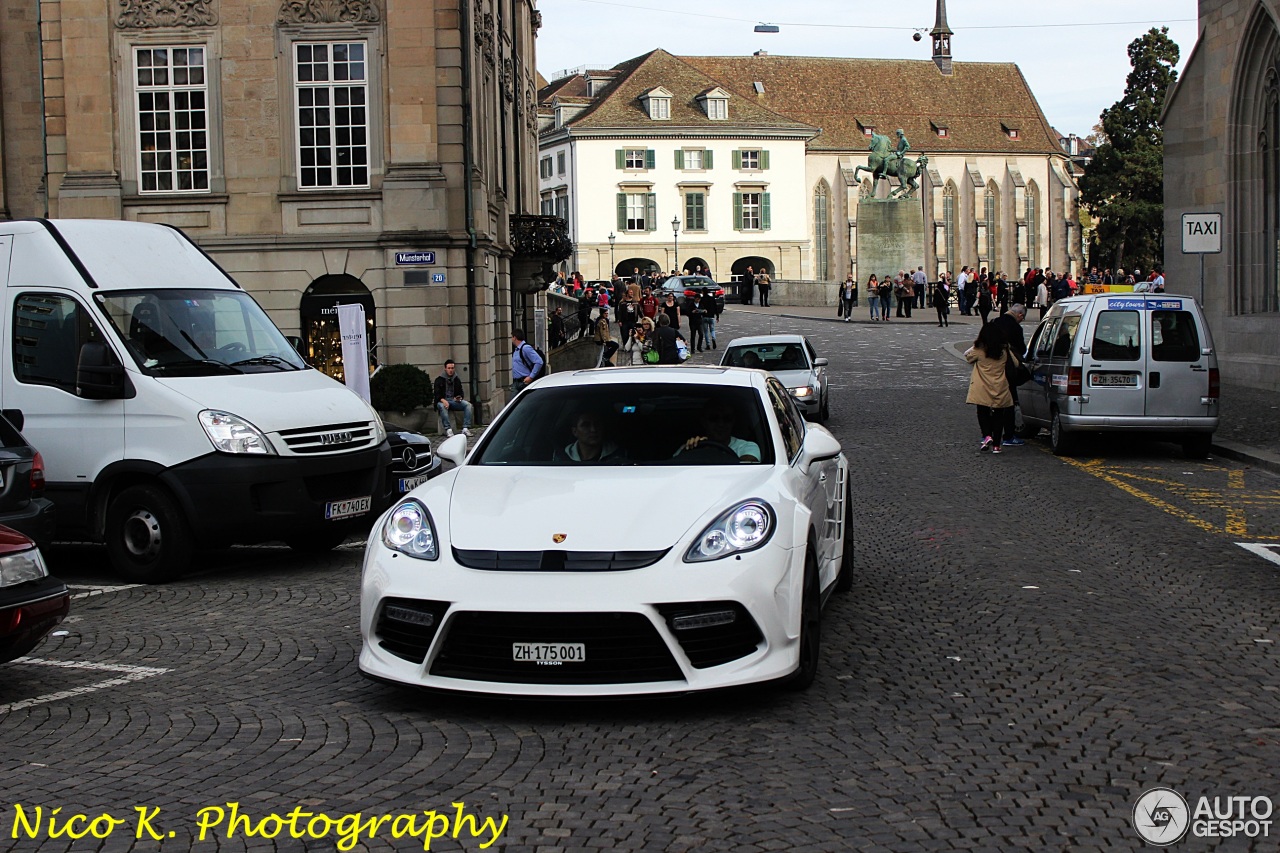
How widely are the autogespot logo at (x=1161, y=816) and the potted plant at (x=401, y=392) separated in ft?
65.1

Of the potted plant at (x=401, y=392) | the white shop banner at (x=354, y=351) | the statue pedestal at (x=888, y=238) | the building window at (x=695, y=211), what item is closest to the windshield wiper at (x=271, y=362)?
the white shop banner at (x=354, y=351)

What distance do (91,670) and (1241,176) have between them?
26.2 meters

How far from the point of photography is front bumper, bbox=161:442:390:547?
1040 centimetres

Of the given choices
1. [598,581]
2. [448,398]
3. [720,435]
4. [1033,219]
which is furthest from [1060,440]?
[1033,219]

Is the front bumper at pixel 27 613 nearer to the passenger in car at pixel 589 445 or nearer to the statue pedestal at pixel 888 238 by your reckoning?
the passenger in car at pixel 589 445

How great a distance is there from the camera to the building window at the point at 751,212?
9750cm

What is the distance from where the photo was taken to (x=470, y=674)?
→ 616 centimetres

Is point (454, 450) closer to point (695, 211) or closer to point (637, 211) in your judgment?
point (637, 211)

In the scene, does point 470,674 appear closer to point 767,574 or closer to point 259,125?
point 767,574

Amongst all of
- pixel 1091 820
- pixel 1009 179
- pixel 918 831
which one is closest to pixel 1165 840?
pixel 1091 820

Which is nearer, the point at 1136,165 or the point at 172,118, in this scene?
the point at 172,118

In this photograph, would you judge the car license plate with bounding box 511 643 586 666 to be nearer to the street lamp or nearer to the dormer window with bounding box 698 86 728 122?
the street lamp

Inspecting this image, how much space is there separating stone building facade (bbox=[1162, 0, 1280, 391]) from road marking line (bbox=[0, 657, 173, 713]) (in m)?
23.4

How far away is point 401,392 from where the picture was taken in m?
24.2
